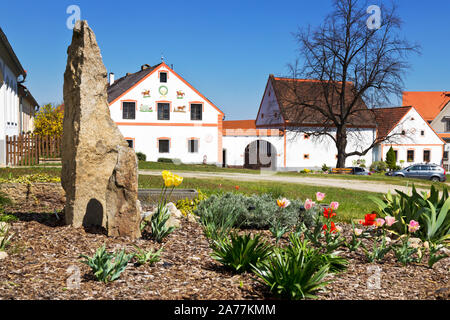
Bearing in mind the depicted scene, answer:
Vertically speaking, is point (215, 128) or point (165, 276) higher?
point (215, 128)

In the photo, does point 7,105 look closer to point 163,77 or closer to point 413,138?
point 163,77

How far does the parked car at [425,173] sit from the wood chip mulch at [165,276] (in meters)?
27.8

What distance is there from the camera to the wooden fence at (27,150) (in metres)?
19.4

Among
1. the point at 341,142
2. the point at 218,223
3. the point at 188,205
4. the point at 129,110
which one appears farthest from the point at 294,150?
the point at 218,223

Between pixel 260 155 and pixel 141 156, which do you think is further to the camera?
pixel 260 155

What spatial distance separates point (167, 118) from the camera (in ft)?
113

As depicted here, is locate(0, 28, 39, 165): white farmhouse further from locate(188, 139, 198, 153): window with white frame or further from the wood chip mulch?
the wood chip mulch

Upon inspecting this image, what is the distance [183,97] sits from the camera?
1348 inches

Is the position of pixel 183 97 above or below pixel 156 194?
above
